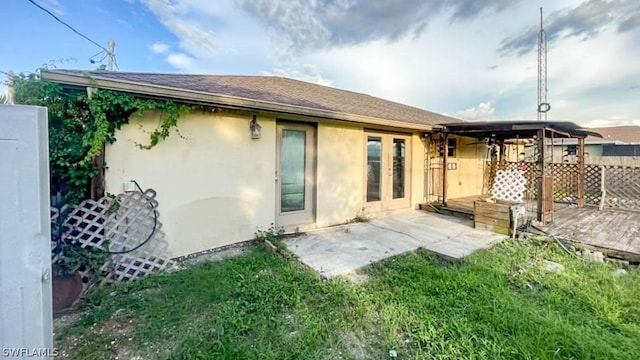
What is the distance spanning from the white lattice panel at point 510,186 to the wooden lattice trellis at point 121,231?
6.93 m

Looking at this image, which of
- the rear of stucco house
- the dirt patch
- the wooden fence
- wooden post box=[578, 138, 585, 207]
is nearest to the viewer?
the dirt patch

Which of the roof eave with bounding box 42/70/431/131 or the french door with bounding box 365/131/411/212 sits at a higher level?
the roof eave with bounding box 42/70/431/131

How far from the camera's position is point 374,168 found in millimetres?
7297

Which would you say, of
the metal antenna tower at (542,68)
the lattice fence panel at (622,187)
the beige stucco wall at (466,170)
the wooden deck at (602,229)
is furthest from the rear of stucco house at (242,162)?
the metal antenna tower at (542,68)

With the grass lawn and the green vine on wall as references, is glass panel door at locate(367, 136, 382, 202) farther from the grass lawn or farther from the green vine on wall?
the green vine on wall

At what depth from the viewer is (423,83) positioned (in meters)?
12.1

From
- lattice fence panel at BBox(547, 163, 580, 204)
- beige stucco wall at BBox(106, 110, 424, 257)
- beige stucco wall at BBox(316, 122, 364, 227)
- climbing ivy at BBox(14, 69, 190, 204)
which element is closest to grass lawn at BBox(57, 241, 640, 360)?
beige stucco wall at BBox(106, 110, 424, 257)

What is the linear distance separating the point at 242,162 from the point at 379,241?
112 inches

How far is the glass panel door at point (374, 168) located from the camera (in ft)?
23.6

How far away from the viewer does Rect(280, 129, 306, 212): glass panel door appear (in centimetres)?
570

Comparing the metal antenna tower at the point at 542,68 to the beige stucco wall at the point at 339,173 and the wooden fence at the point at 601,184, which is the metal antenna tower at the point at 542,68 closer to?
the wooden fence at the point at 601,184

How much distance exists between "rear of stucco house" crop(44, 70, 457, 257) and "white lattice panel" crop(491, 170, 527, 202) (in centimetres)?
221

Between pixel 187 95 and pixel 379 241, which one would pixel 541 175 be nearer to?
pixel 379 241

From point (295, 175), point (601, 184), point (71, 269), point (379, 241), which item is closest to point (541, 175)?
point (379, 241)
